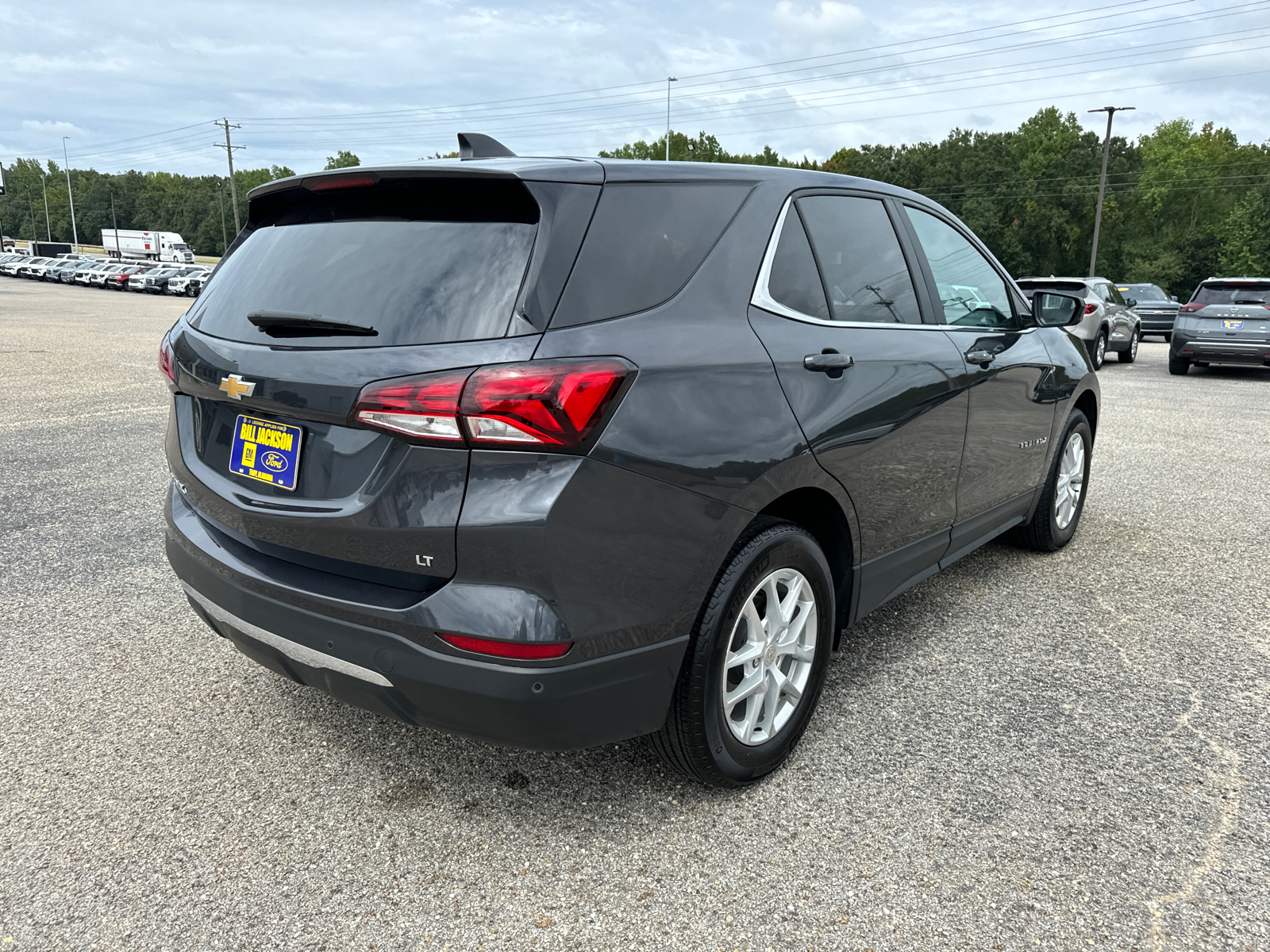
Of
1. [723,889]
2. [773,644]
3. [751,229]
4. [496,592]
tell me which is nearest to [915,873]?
[723,889]

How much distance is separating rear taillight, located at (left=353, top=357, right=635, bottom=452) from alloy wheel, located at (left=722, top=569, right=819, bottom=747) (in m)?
0.80

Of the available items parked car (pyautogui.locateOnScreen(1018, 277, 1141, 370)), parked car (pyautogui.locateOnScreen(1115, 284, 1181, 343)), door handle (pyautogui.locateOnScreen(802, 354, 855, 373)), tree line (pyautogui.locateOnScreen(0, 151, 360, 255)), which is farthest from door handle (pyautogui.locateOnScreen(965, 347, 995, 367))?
tree line (pyautogui.locateOnScreen(0, 151, 360, 255))

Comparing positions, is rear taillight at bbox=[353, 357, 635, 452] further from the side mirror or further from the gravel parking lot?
the side mirror

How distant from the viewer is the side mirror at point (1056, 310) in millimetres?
4270

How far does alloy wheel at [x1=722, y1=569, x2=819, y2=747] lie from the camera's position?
2592mm

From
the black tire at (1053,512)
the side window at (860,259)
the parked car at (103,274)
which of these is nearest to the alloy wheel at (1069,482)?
the black tire at (1053,512)

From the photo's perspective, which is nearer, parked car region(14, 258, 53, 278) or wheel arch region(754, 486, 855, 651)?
wheel arch region(754, 486, 855, 651)

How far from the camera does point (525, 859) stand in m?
2.38

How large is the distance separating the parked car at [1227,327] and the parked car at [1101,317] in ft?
3.57

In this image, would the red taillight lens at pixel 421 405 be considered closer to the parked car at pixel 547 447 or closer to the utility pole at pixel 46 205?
the parked car at pixel 547 447

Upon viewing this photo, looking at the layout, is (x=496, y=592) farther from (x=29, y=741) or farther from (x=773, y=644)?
(x=29, y=741)

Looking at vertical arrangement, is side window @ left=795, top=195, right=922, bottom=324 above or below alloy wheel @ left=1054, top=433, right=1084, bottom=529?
above

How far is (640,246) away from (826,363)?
722mm

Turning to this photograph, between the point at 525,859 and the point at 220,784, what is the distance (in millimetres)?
978
